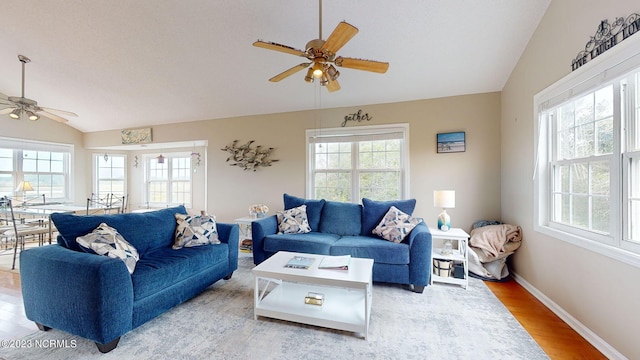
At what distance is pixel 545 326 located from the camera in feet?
6.89

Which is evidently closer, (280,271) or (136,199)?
(280,271)

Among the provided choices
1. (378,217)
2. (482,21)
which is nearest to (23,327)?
(378,217)

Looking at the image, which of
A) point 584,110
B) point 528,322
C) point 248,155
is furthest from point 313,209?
point 584,110

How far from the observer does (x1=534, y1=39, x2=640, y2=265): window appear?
1.70 m

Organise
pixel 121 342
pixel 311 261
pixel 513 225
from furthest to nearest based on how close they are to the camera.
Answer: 1. pixel 513 225
2. pixel 311 261
3. pixel 121 342

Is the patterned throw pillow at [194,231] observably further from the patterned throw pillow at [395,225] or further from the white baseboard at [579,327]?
the white baseboard at [579,327]

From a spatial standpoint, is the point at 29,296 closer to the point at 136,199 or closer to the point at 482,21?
the point at 482,21

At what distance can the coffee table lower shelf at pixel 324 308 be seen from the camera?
1.91 meters

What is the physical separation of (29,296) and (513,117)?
5150 millimetres

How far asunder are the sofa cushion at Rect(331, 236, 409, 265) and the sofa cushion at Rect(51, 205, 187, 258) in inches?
73.9

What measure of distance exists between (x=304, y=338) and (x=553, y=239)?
8.13 feet

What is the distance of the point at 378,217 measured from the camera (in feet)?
11.2

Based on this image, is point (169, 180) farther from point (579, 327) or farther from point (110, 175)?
point (579, 327)

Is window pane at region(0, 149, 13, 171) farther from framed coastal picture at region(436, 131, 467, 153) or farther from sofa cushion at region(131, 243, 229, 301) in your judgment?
framed coastal picture at region(436, 131, 467, 153)
